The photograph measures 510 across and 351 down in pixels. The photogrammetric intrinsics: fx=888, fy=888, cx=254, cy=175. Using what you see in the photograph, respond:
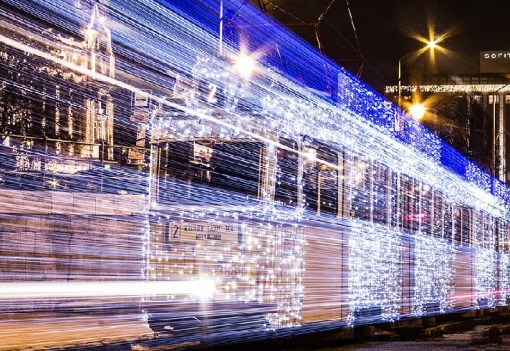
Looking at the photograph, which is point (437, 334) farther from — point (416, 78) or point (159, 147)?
point (416, 78)

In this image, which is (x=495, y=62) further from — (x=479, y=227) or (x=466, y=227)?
(x=466, y=227)

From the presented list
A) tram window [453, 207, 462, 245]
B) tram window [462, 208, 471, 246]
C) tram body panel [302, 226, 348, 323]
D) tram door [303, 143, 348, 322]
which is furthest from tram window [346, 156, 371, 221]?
tram window [462, 208, 471, 246]

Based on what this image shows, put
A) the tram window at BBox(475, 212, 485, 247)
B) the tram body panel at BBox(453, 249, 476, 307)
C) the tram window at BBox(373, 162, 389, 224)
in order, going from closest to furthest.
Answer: the tram window at BBox(373, 162, 389, 224), the tram body panel at BBox(453, 249, 476, 307), the tram window at BBox(475, 212, 485, 247)

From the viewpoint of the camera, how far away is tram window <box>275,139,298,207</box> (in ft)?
31.1

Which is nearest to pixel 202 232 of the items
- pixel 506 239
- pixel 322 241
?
pixel 322 241

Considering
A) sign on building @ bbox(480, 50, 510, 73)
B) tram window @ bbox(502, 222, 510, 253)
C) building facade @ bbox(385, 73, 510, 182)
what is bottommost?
tram window @ bbox(502, 222, 510, 253)

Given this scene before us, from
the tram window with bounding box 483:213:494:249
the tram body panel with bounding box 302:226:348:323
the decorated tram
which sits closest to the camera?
the decorated tram

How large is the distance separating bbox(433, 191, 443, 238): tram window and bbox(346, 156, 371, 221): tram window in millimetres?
3389

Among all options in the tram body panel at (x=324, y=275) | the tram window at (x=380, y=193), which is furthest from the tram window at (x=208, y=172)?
the tram window at (x=380, y=193)

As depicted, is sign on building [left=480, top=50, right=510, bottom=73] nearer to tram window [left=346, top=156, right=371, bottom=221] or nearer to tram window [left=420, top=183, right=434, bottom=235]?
tram window [left=420, top=183, right=434, bottom=235]

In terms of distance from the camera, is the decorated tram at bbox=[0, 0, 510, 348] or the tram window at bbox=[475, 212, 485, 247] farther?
the tram window at bbox=[475, 212, 485, 247]

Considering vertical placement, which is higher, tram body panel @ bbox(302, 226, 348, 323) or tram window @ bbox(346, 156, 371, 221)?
tram window @ bbox(346, 156, 371, 221)

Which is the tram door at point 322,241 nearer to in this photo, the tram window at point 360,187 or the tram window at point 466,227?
the tram window at point 360,187

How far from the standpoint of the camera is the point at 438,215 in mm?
14805
